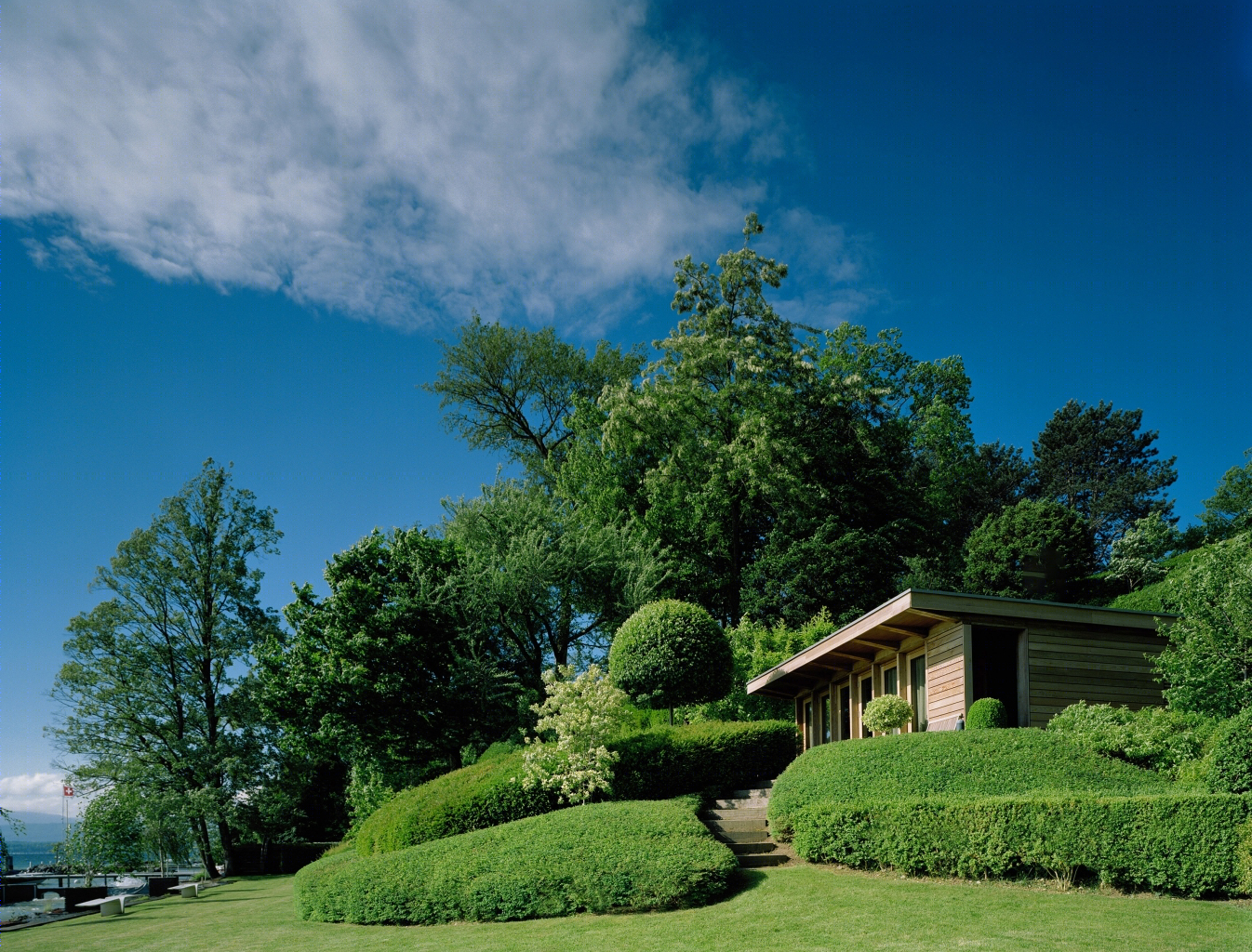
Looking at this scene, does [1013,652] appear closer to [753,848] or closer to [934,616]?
[934,616]

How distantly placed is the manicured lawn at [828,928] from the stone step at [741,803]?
3.19 meters

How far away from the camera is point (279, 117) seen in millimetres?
12078

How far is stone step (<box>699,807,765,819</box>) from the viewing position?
14.5 m

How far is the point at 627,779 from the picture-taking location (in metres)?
15.2

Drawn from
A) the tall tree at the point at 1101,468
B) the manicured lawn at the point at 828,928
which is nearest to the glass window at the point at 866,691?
the manicured lawn at the point at 828,928

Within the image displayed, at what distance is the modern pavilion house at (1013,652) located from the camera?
14344mm

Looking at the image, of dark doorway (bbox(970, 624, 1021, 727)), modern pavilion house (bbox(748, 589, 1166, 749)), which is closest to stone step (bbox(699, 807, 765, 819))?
modern pavilion house (bbox(748, 589, 1166, 749))

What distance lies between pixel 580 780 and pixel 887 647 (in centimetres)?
683

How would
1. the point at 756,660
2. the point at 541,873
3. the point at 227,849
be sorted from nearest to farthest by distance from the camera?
the point at 541,873
the point at 756,660
the point at 227,849

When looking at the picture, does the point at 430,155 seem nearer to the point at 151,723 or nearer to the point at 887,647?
the point at 887,647

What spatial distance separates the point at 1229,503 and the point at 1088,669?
2528 centimetres

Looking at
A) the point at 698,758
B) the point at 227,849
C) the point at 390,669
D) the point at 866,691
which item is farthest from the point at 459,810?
the point at 227,849

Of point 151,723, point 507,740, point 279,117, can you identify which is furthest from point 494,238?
point 151,723

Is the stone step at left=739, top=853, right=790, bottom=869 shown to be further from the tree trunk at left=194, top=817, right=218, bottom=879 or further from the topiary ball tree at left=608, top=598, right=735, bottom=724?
the tree trunk at left=194, top=817, right=218, bottom=879
